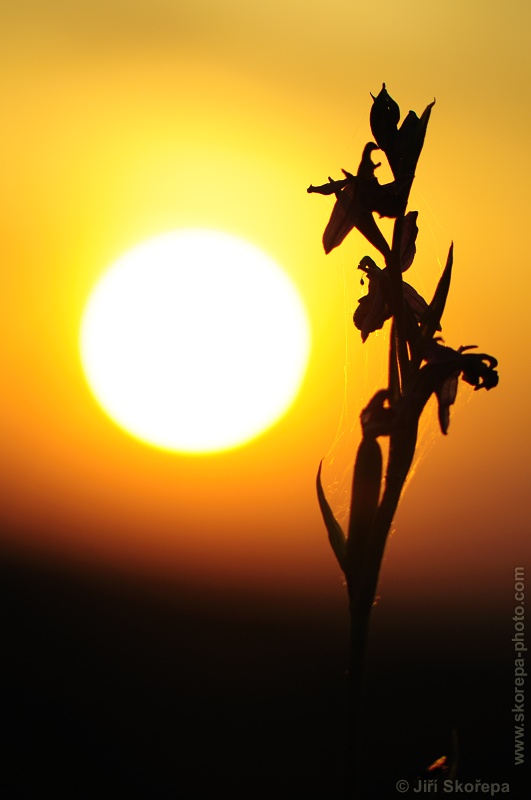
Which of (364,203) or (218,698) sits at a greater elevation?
(218,698)

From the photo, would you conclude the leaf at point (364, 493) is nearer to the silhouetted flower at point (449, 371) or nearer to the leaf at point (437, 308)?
the silhouetted flower at point (449, 371)

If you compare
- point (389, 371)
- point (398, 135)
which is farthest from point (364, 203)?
point (389, 371)

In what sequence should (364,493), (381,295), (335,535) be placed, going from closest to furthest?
(364,493), (335,535), (381,295)

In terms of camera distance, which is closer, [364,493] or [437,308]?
[364,493]

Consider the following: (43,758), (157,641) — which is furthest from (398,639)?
(43,758)

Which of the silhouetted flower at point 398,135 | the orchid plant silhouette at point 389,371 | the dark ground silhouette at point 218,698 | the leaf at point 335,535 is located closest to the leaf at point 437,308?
the orchid plant silhouette at point 389,371

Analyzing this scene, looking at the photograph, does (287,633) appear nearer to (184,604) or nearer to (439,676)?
(184,604)

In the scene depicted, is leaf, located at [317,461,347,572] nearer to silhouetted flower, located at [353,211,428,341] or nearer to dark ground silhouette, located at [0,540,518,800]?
silhouetted flower, located at [353,211,428,341]

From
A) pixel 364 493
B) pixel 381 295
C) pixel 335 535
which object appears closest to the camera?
pixel 364 493

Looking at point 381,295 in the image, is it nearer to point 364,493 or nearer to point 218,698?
point 364,493
